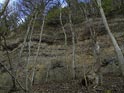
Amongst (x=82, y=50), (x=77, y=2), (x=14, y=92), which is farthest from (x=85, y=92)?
(x=82, y=50)

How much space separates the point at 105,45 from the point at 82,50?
7.24ft

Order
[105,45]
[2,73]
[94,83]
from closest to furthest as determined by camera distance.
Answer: [94,83]
[2,73]
[105,45]

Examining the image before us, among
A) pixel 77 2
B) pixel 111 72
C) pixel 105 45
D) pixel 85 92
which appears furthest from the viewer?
pixel 105 45

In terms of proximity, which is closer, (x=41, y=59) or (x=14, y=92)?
(x=14, y=92)

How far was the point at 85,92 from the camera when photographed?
12.7 m

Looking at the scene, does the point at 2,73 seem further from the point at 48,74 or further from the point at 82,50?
the point at 82,50

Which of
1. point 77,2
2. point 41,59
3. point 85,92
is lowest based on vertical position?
point 85,92

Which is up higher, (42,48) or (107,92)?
(42,48)

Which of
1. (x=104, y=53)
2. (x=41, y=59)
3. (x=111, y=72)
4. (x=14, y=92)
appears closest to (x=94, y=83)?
(x=14, y=92)

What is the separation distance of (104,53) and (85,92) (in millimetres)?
11199

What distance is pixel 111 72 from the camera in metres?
21.0

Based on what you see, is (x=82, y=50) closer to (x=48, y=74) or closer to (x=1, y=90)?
(x=48, y=74)

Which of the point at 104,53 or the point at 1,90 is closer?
the point at 1,90

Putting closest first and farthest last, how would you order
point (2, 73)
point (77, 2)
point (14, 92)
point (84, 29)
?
point (14, 92)
point (77, 2)
point (2, 73)
point (84, 29)
